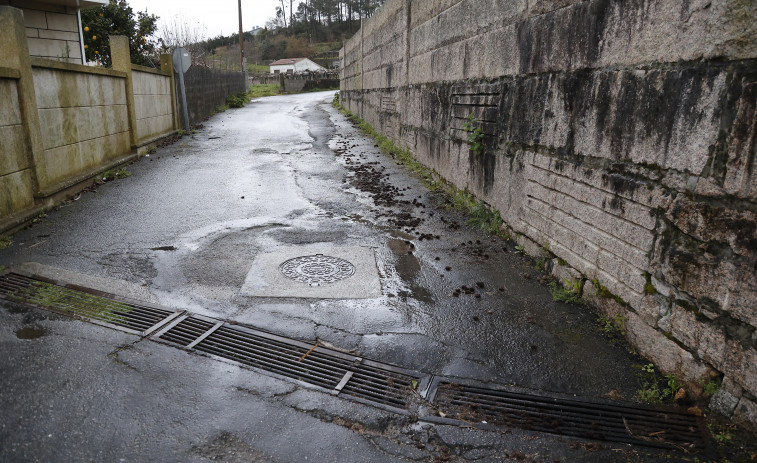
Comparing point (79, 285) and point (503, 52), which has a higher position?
point (503, 52)

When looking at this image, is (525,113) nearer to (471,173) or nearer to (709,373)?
(471,173)

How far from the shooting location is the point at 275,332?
11.6 ft

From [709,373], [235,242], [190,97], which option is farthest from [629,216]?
[190,97]

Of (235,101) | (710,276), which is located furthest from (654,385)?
(235,101)

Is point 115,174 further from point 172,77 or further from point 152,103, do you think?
point 172,77

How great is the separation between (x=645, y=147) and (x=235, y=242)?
13.5 feet

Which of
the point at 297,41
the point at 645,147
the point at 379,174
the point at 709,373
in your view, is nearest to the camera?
the point at 709,373

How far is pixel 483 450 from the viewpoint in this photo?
244 centimetres

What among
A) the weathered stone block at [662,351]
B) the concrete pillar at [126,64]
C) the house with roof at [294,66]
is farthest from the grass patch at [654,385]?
the house with roof at [294,66]

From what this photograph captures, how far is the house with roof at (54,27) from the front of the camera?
1206 centimetres

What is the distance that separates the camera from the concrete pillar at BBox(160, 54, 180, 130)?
44.9 ft

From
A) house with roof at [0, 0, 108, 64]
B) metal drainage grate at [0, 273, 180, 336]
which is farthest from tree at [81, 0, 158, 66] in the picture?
metal drainage grate at [0, 273, 180, 336]

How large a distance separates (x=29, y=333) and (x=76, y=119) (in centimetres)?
535

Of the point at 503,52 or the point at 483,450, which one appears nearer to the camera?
the point at 483,450
